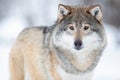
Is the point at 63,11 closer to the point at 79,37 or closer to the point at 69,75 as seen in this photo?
the point at 79,37

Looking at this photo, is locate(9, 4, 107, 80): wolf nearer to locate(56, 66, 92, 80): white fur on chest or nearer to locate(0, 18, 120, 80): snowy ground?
locate(56, 66, 92, 80): white fur on chest

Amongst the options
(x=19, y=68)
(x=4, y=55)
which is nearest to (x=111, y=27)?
(x=4, y=55)

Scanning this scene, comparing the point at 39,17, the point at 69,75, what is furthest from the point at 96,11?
the point at 39,17

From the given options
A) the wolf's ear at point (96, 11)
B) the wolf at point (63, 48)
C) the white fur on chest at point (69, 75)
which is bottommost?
the white fur on chest at point (69, 75)

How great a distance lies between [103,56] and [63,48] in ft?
7.52

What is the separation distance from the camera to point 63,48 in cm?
370

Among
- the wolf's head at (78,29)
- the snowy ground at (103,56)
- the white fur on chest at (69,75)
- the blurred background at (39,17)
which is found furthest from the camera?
the blurred background at (39,17)

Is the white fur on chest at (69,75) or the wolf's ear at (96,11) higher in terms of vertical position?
the wolf's ear at (96,11)

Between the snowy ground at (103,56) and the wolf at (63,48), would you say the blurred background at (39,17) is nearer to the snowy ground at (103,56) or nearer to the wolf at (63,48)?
the snowy ground at (103,56)

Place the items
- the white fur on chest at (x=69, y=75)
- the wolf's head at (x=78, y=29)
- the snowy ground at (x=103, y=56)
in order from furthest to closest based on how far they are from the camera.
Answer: the snowy ground at (x=103, y=56) < the white fur on chest at (x=69, y=75) < the wolf's head at (x=78, y=29)

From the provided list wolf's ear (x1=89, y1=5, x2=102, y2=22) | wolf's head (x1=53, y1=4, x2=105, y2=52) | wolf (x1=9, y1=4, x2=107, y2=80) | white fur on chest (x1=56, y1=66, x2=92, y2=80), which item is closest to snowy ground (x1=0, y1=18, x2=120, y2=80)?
wolf (x1=9, y1=4, x2=107, y2=80)

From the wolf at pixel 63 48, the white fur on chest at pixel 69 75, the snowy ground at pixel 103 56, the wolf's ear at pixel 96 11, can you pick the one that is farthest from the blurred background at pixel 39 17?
the wolf's ear at pixel 96 11

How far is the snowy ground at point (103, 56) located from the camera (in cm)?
514

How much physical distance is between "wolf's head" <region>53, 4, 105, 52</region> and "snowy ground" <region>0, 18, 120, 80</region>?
1.22 m
